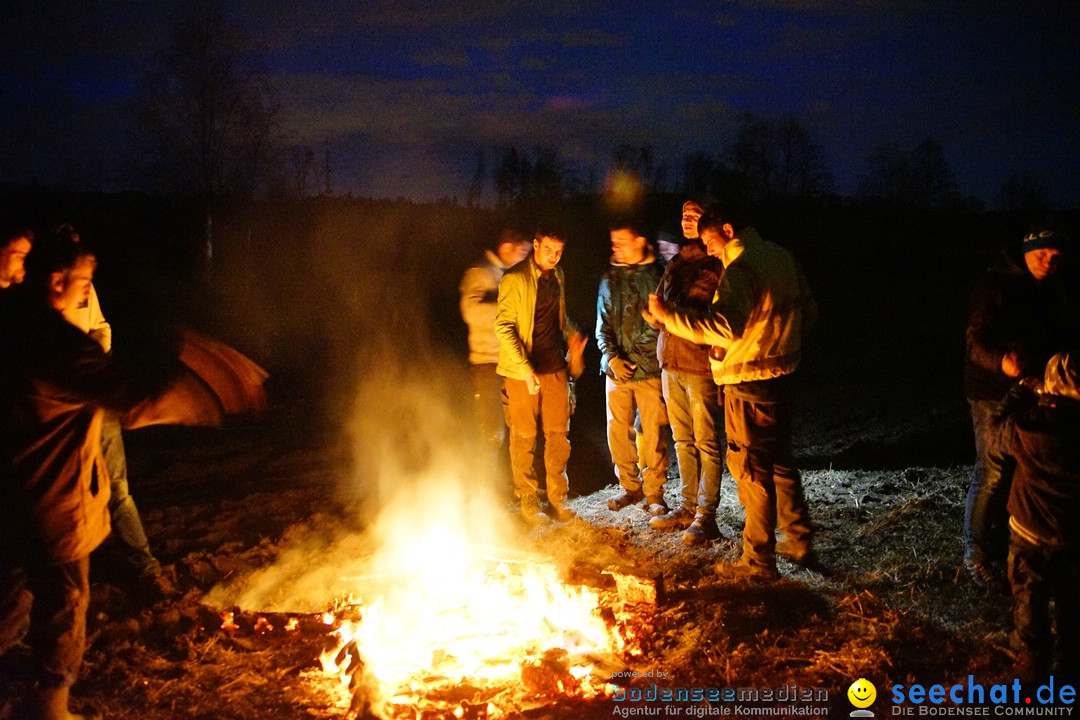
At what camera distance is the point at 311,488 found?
7473mm

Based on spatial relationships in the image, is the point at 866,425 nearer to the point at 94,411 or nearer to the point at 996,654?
the point at 996,654

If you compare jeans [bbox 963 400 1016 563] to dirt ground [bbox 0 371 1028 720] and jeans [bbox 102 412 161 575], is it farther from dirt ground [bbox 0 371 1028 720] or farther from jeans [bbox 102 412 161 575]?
jeans [bbox 102 412 161 575]

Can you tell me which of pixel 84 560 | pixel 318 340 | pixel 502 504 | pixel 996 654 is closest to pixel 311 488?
pixel 502 504

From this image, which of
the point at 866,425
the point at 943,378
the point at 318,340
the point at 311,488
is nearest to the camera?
the point at 311,488

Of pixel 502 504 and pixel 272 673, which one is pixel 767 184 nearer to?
pixel 502 504

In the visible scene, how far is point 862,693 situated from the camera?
3557 millimetres

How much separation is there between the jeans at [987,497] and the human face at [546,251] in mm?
3261

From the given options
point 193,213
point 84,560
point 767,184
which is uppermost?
point 767,184

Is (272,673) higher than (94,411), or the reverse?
(94,411)

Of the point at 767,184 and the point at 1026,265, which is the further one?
the point at 767,184

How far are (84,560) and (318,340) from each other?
46.9 ft

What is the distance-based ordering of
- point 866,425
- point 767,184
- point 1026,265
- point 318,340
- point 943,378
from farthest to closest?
point 767,184 < point 318,340 < point 943,378 < point 866,425 < point 1026,265

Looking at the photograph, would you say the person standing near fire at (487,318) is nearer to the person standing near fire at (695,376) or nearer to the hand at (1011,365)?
the person standing near fire at (695,376)

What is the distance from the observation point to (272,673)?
398 cm
